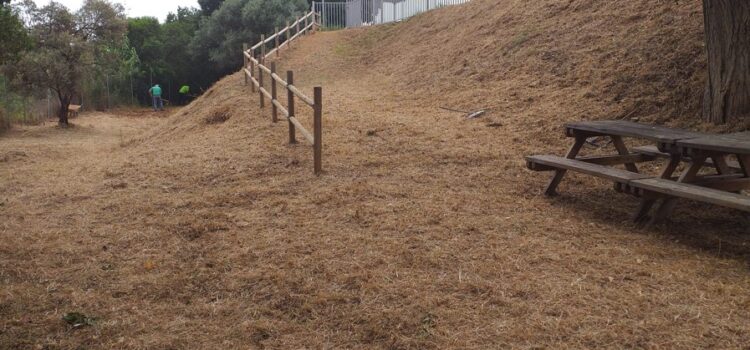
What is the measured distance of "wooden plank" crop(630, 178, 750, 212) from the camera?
12.6ft

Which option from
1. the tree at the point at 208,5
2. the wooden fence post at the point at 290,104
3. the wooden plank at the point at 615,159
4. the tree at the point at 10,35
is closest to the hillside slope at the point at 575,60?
the wooden plank at the point at 615,159

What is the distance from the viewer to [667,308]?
11.2 feet

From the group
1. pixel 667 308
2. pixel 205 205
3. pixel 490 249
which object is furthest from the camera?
pixel 205 205

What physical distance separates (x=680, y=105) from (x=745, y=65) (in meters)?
1.06

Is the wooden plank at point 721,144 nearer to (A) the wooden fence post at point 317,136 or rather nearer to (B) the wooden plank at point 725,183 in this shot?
(B) the wooden plank at point 725,183

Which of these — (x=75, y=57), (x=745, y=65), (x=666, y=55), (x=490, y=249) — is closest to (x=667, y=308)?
(x=490, y=249)

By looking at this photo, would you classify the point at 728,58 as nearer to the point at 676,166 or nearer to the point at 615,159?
the point at 615,159

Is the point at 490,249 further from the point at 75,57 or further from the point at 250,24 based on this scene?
the point at 250,24

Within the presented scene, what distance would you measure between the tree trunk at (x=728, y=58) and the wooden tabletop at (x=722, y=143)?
202cm

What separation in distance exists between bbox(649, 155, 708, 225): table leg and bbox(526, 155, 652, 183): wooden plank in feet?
0.80

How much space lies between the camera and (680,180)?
4.57 metres

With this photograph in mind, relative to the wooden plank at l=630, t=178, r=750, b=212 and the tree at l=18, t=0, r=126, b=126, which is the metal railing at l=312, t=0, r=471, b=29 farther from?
the wooden plank at l=630, t=178, r=750, b=212

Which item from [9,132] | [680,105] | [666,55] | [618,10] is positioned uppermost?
[618,10]

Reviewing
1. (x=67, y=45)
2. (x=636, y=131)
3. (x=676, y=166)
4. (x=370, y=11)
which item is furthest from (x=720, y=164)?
(x=370, y=11)
